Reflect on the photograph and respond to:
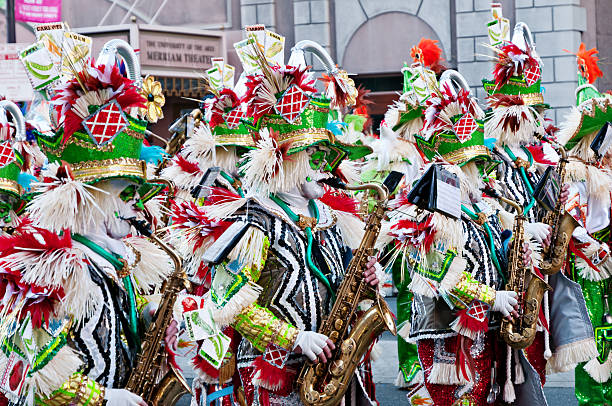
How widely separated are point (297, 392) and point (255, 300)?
0.51 metres

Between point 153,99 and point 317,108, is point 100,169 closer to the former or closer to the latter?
point 317,108

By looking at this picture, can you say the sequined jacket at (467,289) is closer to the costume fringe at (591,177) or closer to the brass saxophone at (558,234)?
the brass saxophone at (558,234)

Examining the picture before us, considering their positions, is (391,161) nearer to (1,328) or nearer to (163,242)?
(163,242)

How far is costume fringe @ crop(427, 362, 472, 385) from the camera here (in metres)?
5.47

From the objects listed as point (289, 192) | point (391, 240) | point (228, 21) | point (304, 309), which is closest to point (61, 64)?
point (289, 192)

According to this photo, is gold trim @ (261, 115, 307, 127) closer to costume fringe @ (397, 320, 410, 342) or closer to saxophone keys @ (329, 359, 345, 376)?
saxophone keys @ (329, 359, 345, 376)

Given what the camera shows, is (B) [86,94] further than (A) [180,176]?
No

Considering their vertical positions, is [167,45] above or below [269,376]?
above

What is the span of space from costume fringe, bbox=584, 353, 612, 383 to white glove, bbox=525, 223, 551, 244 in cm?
104

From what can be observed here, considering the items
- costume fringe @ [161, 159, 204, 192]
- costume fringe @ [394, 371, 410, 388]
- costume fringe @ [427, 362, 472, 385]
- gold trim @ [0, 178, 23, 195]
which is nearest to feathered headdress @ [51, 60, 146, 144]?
gold trim @ [0, 178, 23, 195]

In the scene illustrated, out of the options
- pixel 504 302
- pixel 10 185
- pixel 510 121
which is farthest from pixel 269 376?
pixel 510 121

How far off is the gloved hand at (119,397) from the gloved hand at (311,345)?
774 millimetres

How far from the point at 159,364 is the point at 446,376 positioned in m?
2.01

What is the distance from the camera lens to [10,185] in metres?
6.06
